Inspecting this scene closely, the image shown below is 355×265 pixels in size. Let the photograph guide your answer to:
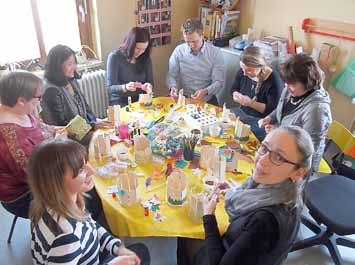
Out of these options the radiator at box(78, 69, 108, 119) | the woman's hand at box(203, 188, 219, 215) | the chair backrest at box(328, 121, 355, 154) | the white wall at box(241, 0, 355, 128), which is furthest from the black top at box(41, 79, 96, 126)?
the white wall at box(241, 0, 355, 128)

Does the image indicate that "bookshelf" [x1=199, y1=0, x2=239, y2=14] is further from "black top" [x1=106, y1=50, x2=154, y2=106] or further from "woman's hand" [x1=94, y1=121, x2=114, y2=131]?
"woman's hand" [x1=94, y1=121, x2=114, y2=131]

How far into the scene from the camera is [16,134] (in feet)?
5.82

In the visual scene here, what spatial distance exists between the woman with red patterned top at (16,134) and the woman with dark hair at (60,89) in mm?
427

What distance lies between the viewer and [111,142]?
6.95ft

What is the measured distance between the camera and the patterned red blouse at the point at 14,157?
5.74 feet

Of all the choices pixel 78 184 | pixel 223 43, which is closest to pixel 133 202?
pixel 78 184

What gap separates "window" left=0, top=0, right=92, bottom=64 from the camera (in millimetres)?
2920

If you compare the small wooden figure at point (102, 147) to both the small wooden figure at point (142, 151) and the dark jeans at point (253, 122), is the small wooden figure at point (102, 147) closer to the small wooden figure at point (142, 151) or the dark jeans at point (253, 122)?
the small wooden figure at point (142, 151)

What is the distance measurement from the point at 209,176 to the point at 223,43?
2.23 meters

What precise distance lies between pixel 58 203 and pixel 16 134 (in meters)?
0.75

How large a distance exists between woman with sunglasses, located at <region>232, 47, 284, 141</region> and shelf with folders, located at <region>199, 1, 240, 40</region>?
1046 millimetres

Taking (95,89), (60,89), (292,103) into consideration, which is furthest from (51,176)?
(95,89)

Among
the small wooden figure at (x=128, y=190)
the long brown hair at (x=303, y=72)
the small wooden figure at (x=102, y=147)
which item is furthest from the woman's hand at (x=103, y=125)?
the long brown hair at (x=303, y=72)

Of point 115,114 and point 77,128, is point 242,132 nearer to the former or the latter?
point 115,114
